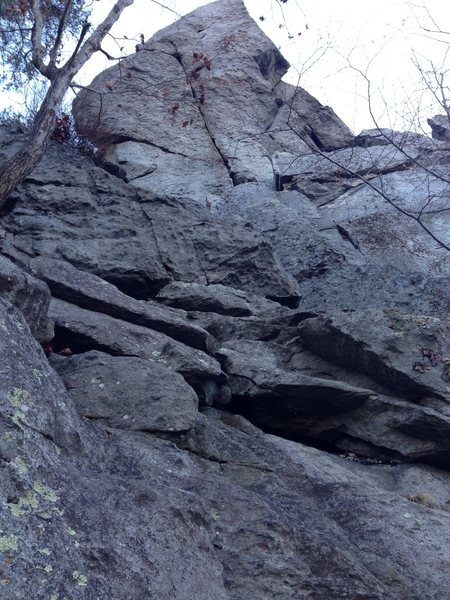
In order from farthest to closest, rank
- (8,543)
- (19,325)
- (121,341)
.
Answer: (121,341) < (19,325) < (8,543)

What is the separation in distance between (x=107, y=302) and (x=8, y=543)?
4.23 metres

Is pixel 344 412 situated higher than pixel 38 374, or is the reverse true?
pixel 344 412

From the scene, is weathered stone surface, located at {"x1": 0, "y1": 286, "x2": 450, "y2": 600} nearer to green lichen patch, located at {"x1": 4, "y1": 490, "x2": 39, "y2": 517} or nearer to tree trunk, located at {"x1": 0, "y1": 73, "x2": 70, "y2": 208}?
green lichen patch, located at {"x1": 4, "y1": 490, "x2": 39, "y2": 517}

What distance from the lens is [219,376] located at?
7129mm

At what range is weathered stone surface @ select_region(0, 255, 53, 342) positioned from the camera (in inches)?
226

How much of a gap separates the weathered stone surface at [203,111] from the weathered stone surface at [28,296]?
6.96 m

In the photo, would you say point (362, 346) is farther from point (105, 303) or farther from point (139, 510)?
point (139, 510)

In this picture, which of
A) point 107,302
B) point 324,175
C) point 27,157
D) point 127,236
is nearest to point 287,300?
point 127,236

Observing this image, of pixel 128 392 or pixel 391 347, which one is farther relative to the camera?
pixel 391 347

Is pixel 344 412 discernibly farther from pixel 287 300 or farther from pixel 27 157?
pixel 27 157

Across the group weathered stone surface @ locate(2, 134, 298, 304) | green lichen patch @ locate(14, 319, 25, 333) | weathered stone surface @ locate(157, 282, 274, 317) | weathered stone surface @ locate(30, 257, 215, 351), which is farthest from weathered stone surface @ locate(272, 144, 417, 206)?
green lichen patch @ locate(14, 319, 25, 333)

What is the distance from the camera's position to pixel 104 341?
6.77 metres

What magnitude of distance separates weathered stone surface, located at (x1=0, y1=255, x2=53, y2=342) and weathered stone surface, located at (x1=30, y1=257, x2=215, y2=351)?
4.05 feet

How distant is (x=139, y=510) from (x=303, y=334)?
4178 millimetres
